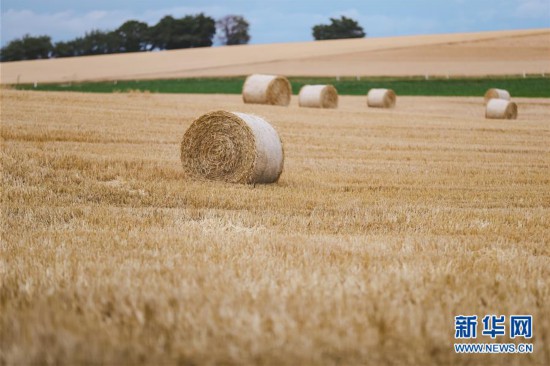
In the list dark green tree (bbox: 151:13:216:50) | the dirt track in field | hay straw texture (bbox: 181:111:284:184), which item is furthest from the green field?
dark green tree (bbox: 151:13:216:50)

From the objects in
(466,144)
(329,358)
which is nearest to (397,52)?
(466,144)

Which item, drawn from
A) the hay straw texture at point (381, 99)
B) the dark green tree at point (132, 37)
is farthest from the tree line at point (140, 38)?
the hay straw texture at point (381, 99)

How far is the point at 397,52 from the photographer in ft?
201

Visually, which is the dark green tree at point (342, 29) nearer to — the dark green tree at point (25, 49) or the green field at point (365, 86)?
the dark green tree at point (25, 49)

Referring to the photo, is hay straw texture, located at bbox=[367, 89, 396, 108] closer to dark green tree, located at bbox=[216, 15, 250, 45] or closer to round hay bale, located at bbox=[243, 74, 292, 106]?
round hay bale, located at bbox=[243, 74, 292, 106]

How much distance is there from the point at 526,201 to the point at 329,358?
22.9 ft

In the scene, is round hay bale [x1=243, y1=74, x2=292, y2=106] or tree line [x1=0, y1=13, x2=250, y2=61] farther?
tree line [x1=0, y1=13, x2=250, y2=61]

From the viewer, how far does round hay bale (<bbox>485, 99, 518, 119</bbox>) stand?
25.6m

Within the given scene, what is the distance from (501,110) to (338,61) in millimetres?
34093

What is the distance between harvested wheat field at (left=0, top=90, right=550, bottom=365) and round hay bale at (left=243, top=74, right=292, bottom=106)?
1206 cm

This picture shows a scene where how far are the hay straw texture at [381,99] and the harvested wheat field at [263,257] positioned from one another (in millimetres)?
15917

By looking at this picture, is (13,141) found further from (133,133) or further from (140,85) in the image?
(140,85)

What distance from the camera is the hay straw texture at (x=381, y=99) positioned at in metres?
29.9

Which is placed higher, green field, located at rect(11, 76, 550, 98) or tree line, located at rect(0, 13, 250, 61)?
tree line, located at rect(0, 13, 250, 61)
